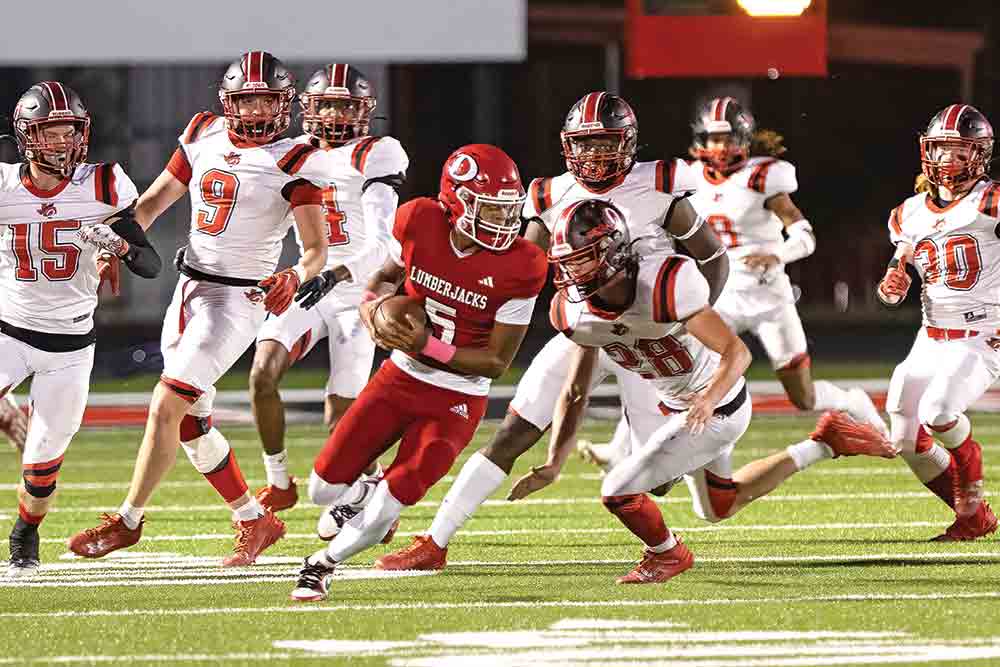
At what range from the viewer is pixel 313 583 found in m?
5.89

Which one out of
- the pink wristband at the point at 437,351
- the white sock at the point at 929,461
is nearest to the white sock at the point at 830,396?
the white sock at the point at 929,461

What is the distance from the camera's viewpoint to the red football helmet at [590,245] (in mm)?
5906

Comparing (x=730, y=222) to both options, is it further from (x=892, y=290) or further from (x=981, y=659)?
(x=981, y=659)

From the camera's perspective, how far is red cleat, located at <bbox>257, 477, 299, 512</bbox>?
778 centimetres

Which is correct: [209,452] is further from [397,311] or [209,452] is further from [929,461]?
[929,461]

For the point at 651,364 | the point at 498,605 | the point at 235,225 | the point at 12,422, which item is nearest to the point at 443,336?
the point at 651,364

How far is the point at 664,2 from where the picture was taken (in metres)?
15.4

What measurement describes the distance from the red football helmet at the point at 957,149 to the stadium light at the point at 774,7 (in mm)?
7959

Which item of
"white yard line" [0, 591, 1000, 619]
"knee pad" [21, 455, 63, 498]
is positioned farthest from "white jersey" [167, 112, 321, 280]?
"white yard line" [0, 591, 1000, 619]

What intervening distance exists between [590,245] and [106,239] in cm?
162

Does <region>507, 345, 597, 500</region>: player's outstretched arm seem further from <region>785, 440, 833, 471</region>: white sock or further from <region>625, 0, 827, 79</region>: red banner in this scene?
<region>625, 0, 827, 79</region>: red banner

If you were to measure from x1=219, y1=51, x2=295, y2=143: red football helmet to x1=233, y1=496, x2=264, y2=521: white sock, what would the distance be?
1.23 m

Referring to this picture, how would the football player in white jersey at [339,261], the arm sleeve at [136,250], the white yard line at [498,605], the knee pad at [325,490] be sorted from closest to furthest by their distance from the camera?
1. the white yard line at [498,605]
2. the knee pad at [325,490]
3. the arm sleeve at [136,250]
4. the football player in white jersey at [339,261]

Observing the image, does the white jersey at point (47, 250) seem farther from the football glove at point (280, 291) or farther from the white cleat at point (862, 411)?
the white cleat at point (862, 411)
